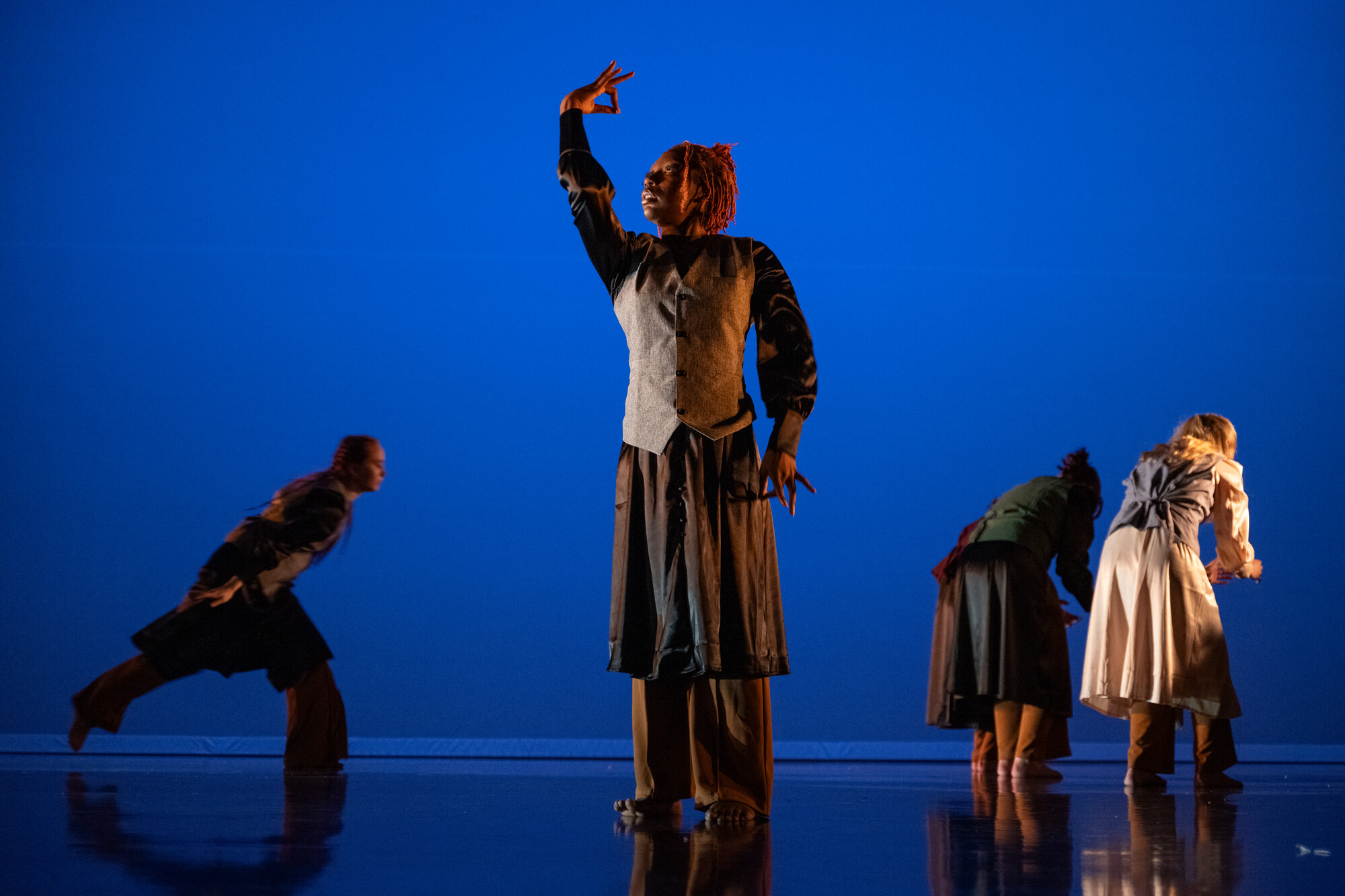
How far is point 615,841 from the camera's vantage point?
7.47ft

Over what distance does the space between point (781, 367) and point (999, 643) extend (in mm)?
2836

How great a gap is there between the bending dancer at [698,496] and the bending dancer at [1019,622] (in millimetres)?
2688

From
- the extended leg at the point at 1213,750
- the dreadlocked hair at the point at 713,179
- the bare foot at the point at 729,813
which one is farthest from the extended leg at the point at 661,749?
the extended leg at the point at 1213,750

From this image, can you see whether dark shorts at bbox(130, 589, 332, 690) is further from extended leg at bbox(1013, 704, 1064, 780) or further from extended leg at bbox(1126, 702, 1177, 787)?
extended leg at bbox(1126, 702, 1177, 787)

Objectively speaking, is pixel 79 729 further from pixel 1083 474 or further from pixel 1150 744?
pixel 1083 474

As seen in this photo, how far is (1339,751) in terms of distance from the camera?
6.89 metres

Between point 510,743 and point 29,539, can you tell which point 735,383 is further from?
point 29,539

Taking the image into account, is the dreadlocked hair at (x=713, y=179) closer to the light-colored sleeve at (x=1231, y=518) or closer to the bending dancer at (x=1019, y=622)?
the light-colored sleeve at (x=1231, y=518)

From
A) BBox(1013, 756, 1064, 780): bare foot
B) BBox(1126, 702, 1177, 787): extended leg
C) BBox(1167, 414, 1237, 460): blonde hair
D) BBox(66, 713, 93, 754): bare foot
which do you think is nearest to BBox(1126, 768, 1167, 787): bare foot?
BBox(1126, 702, 1177, 787): extended leg

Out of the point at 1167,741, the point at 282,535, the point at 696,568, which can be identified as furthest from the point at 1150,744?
the point at 282,535

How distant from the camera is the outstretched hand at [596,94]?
2.97 m

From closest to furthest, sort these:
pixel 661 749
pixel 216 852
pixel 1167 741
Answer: pixel 216 852, pixel 661 749, pixel 1167 741

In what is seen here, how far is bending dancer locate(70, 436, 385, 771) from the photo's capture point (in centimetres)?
470

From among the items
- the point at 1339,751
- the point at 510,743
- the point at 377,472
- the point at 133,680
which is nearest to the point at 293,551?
the point at 377,472
